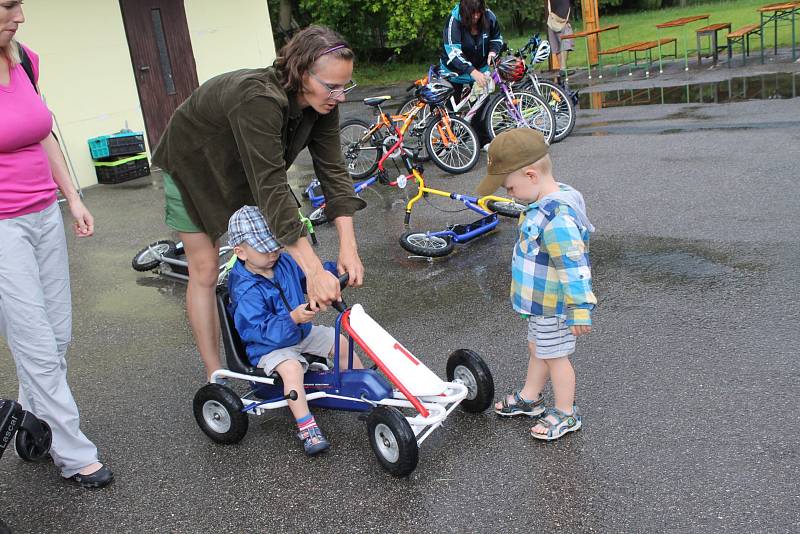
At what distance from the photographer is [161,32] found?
492 inches

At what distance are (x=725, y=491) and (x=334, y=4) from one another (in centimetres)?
2151

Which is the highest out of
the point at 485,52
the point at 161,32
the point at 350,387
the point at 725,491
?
the point at 161,32

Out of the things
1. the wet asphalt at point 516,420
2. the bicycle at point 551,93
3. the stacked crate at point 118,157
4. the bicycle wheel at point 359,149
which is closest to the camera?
the wet asphalt at point 516,420

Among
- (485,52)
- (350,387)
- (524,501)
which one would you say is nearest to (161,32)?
(485,52)

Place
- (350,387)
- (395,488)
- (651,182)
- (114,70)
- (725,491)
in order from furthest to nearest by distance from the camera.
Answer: (114,70) < (651,182) < (350,387) < (395,488) < (725,491)

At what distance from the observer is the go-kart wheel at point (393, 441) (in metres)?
3.27

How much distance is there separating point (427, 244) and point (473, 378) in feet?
9.01

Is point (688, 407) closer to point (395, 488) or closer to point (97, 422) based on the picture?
point (395, 488)

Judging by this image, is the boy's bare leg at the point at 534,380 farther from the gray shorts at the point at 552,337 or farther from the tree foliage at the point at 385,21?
the tree foliage at the point at 385,21

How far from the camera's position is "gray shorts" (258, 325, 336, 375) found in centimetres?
371

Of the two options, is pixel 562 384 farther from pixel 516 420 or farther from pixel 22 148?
pixel 22 148

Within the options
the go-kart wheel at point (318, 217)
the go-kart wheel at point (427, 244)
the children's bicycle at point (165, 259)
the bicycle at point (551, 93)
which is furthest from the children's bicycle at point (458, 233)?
the bicycle at point (551, 93)

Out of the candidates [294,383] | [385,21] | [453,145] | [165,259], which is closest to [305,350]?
[294,383]

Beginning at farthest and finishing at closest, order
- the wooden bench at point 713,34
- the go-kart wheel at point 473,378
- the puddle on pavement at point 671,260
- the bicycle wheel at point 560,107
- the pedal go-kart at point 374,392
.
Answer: the wooden bench at point 713,34
the bicycle wheel at point 560,107
the puddle on pavement at point 671,260
the go-kart wheel at point 473,378
the pedal go-kart at point 374,392
